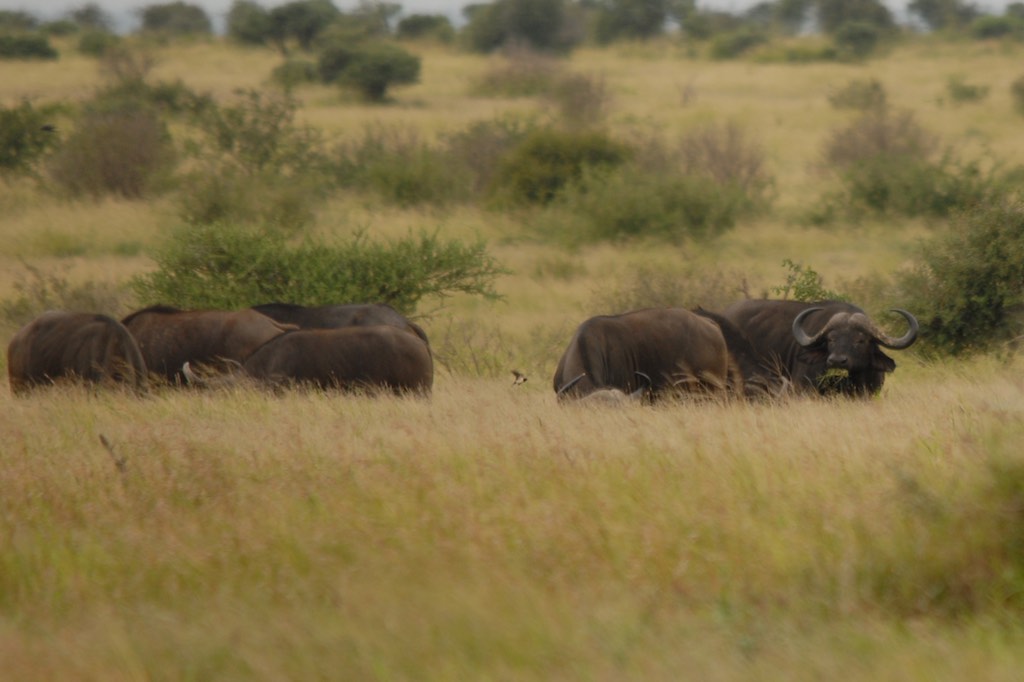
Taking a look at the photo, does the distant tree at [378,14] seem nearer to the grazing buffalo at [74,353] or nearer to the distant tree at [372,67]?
the distant tree at [372,67]

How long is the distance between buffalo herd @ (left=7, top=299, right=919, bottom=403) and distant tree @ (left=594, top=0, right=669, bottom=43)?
53488 mm

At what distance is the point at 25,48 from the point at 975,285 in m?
42.9

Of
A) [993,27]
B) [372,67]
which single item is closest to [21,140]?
[372,67]

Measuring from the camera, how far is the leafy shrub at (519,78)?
42000mm

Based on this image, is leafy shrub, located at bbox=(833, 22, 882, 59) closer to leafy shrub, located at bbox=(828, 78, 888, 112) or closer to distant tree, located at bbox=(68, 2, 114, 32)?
leafy shrub, located at bbox=(828, 78, 888, 112)

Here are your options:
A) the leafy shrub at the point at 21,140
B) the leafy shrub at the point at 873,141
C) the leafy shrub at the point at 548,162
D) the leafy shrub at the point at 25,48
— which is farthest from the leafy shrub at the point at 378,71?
the leafy shrub at the point at 548,162

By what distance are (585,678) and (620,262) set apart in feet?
46.0

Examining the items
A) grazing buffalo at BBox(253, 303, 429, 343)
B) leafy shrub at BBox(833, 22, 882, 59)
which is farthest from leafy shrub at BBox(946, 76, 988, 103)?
grazing buffalo at BBox(253, 303, 429, 343)

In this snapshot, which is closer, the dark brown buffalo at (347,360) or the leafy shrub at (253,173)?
the dark brown buffalo at (347,360)

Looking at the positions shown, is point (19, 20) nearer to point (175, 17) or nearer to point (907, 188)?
point (175, 17)

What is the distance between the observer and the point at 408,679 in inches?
157

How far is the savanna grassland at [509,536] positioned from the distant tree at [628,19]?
54253mm

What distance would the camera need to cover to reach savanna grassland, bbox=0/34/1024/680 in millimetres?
4121

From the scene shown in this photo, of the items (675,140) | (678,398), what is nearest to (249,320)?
(678,398)
